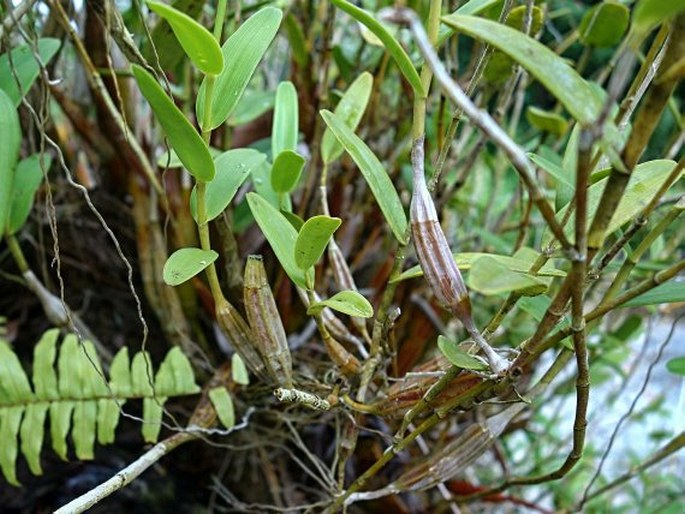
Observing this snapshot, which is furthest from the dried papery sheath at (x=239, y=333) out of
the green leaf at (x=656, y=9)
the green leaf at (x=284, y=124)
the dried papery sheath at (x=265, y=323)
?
the green leaf at (x=656, y=9)

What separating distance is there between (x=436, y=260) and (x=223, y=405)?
253 mm

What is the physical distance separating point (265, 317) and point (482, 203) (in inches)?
20.4

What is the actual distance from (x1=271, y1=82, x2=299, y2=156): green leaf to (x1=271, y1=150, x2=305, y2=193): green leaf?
0.14 ft

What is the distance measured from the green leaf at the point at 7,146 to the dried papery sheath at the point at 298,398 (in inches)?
9.0

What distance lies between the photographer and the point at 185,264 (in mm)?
322

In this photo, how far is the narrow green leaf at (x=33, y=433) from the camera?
0.48m

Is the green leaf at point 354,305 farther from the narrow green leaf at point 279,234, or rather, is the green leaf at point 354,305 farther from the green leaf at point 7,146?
the green leaf at point 7,146

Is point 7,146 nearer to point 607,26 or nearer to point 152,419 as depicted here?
point 152,419

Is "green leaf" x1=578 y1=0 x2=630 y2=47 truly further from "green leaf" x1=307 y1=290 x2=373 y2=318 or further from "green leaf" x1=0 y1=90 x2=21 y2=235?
"green leaf" x1=0 y1=90 x2=21 y2=235

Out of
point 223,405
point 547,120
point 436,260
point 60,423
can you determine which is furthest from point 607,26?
point 60,423

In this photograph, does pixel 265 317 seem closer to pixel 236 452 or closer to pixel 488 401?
pixel 488 401

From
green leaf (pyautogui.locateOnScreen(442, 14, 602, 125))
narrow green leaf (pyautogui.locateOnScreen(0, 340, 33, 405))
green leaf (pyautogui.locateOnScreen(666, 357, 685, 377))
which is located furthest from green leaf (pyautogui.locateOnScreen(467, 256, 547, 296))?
narrow green leaf (pyautogui.locateOnScreen(0, 340, 33, 405))

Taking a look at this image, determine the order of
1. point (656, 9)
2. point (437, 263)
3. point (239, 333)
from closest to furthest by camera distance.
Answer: point (656, 9)
point (437, 263)
point (239, 333)

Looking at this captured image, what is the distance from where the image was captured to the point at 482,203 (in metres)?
0.83
